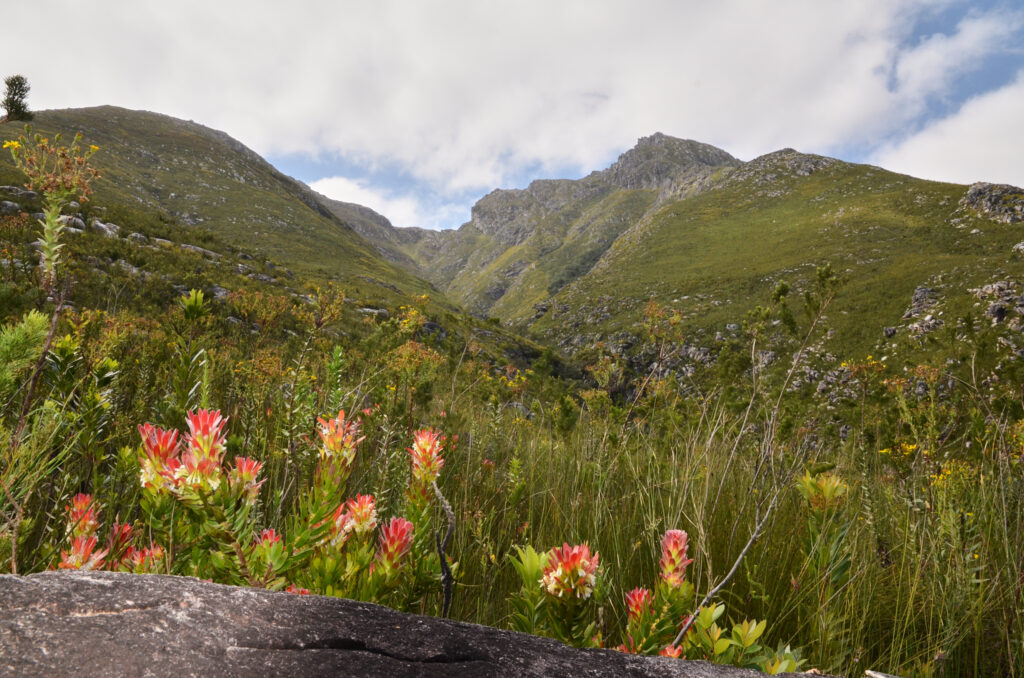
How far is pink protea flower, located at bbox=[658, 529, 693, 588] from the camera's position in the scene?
1.21 meters

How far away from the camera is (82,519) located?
125cm

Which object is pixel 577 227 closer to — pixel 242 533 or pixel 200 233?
pixel 200 233

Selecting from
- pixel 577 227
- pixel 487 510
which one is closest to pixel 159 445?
pixel 487 510

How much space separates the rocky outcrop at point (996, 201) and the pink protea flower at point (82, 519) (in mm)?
66265

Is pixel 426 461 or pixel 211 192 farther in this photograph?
pixel 211 192

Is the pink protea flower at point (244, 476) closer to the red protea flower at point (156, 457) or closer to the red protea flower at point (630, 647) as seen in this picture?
the red protea flower at point (156, 457)

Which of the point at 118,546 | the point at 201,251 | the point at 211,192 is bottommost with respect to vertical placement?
the point at 118,546

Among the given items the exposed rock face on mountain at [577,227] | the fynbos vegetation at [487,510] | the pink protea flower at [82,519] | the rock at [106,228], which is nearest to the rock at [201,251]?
the rock at [106,228]

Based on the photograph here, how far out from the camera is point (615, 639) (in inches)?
70.9

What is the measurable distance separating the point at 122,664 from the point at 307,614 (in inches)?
10.5

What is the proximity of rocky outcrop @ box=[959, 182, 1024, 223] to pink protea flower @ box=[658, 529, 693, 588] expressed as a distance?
6500cm

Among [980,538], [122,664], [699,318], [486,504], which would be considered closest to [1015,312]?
[699,318]

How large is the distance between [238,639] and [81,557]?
2.65 feet

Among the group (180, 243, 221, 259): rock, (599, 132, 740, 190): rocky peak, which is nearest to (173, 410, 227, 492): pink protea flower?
(180, 243, 221, 259): rock
